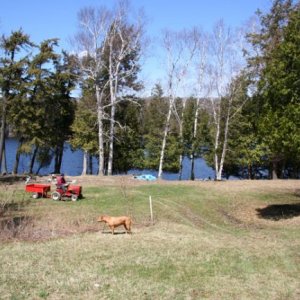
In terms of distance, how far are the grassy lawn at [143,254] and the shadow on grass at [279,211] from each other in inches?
7.4

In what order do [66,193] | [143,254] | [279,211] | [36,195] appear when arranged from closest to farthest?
[143,254] → [66,193] → [36,195] → [279,211]

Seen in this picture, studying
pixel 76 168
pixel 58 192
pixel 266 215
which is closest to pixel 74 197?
pixel 58 192

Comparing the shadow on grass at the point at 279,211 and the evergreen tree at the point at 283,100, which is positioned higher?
the evergreen tree at the point at 283,100

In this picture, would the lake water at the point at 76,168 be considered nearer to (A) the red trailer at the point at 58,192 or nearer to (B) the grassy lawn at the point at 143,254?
(A) the red trailer at the point at 58,192

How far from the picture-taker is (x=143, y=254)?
11.6 m

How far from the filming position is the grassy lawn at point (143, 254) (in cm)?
909

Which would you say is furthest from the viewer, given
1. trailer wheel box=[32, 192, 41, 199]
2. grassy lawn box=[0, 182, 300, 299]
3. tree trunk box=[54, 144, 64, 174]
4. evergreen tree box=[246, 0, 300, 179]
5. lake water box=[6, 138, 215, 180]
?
lake water box=[6, 138, 215, 180]

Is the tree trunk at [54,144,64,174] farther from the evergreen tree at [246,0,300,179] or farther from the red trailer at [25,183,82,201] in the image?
the evergreen tree at [246,0,300,179]

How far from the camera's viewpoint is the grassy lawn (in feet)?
29.8

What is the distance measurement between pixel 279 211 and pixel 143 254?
1301 centimetres

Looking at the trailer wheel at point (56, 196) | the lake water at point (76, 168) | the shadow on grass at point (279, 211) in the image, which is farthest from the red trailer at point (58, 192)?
the lake water at point (76, 168)

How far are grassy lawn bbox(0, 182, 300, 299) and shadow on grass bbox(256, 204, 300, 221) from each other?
19 centimetres

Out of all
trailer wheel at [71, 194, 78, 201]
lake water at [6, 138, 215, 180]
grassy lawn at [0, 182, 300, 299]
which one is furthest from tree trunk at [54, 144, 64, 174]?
trailer wheel at [71, 194, 78, 201]

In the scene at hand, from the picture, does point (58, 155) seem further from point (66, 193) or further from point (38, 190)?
point (66, 193)
